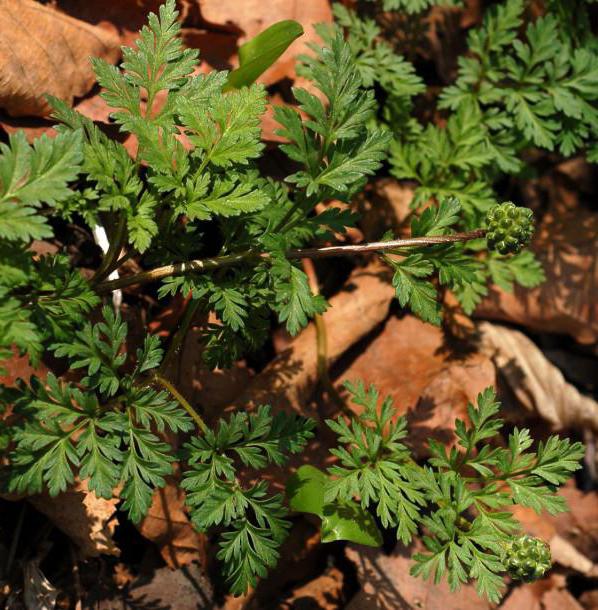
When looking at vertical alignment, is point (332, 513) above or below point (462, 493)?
below

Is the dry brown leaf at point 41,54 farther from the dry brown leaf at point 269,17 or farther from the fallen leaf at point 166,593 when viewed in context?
the fallen leaf at point 166,593

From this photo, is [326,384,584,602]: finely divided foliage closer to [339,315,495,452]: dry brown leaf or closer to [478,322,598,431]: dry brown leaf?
[339,315,495,452]: dry brown leaf

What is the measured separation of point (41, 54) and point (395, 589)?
308cm

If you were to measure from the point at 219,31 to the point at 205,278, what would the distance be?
168 cm

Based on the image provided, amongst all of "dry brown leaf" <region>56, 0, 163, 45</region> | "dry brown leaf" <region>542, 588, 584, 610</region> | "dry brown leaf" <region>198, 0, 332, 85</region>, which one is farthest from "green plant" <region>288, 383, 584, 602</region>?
"dry brown leaf" <region>56, 0, 163, 45</region>

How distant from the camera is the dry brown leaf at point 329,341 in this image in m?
3.59

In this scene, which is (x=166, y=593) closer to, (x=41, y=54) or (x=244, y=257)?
(x=244, y=257)

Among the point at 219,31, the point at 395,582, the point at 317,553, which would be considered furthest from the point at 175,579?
the point at 219,31

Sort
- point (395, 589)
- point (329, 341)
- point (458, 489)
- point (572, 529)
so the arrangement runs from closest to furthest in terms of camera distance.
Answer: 1. point (458, 489)
2. point (395, 589)
3. point (329, 341)
4. point (572, 529)

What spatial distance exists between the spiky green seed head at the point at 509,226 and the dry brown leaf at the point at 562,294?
172cm

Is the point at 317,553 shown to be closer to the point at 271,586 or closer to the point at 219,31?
the point at 271,586

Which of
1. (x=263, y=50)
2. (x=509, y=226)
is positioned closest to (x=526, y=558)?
(x=509, y=226)

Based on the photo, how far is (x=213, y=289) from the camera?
2736 mm

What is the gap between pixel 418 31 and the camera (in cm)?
404
